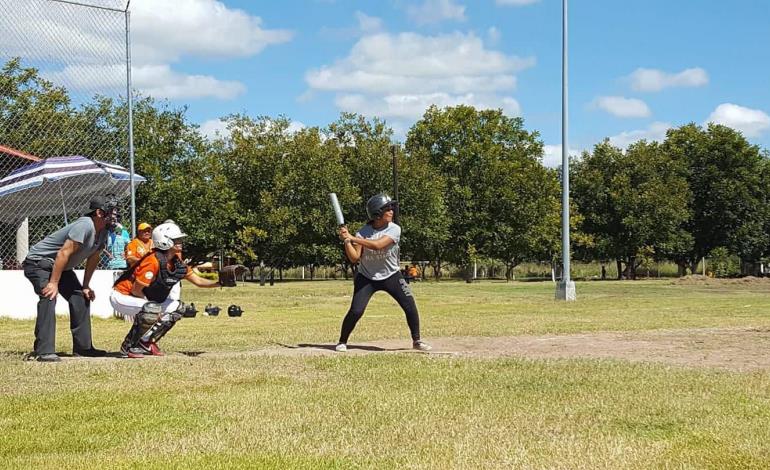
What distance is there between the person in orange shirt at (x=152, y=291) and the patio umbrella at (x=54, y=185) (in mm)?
6976

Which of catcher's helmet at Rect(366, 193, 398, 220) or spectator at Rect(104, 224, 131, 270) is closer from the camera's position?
catcher's helmet at Rect(366, 193, 398, 220)

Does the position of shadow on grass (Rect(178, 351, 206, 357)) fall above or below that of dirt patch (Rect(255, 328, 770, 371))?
below

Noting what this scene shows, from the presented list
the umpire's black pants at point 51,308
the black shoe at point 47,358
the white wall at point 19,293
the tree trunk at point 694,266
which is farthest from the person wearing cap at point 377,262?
the tree trunk at point 694,266

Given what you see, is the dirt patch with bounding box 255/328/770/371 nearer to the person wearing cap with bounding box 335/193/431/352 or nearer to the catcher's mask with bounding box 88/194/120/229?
the person wearing cap with bounding box 335/193/431/352

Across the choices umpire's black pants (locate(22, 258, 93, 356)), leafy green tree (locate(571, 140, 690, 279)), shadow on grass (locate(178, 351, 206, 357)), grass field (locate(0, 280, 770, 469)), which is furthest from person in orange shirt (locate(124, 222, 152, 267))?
leafy green tree (locate(571, 140, 690, 279))

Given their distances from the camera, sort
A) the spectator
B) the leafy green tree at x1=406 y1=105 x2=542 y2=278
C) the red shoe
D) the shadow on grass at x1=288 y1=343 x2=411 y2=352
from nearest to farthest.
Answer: the red shoe → the shadow on grass at x1=288 y1=343 x2=411 y2=352 → the spectator → the leafy green tree at x1=406 y1=105 x2=542 y2=278

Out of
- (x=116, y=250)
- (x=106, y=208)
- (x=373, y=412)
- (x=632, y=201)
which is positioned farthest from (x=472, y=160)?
(x=373, y=412)

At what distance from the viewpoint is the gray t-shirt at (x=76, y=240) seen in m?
9.98

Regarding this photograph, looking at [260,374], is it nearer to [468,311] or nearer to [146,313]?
[146,313]


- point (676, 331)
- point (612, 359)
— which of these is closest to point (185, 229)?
point (676, 331)

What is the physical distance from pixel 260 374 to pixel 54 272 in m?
2.72

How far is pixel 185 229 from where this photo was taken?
156 ft

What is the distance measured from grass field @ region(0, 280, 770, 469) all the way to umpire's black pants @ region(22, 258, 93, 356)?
334 mm

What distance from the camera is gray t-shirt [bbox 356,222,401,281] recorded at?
10.9 metres
